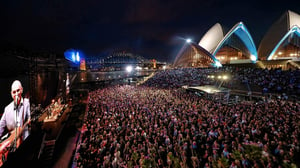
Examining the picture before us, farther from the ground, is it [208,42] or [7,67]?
[208,42]

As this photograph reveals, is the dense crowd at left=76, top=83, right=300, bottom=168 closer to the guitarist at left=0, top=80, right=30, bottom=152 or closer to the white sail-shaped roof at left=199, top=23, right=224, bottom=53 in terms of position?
the guitarist at left=0, top=80, right=30, bottom=152

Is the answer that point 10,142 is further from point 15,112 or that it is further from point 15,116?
point 15,112

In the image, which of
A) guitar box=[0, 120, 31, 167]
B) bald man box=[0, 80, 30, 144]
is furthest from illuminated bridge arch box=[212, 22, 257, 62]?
guitar box=[0, 120, 31, 167]

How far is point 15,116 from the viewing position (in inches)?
157

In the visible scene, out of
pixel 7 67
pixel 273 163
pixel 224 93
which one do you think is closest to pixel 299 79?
pixel 224 93

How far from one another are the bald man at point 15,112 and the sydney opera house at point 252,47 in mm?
33237

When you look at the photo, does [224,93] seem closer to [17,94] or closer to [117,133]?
[117,133]

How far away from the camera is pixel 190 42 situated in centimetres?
3544

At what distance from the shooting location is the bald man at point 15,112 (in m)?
3.71

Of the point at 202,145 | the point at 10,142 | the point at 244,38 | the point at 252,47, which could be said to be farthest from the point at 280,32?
the point at 10,142

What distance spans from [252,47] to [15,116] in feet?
135

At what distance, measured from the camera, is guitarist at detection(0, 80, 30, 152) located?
3.73 metres

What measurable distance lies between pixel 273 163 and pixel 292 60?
32.2 meters

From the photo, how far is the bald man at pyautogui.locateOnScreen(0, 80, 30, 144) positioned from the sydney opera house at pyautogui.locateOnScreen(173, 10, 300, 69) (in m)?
33.2
